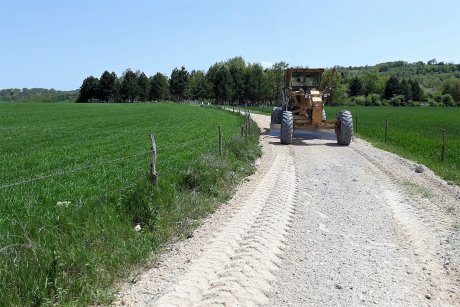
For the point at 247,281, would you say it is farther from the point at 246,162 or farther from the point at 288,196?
the point at 246,162

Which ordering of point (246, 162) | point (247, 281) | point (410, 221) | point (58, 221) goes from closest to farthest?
point (247, 281)
point (58, 221)
point (410, 221)
point (246, 162)

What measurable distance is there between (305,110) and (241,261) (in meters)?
15.4

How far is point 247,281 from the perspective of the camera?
522 cm

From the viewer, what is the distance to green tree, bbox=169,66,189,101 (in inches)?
4547

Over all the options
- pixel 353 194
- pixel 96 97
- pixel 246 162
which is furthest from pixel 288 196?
pixel 96 97

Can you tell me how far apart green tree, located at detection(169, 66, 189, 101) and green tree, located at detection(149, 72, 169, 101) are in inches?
69.8

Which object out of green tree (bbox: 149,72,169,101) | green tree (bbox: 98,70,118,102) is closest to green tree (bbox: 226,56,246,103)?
green tree (bbox: 149,72,169,101)

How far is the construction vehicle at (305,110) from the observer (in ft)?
63.2

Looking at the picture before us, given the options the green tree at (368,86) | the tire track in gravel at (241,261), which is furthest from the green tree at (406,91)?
the tire track in gravel at (241,261)

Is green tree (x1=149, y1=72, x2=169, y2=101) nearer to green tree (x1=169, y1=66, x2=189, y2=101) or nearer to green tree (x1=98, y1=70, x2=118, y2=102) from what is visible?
green tree (x1=169, y1=66, x2=189, y2=101)

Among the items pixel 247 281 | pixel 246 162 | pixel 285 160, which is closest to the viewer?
pixel 247 281

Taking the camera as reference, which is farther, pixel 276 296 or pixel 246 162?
pixel 246 162

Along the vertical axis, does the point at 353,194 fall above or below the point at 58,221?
below

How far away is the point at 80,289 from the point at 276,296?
81.2 inches
